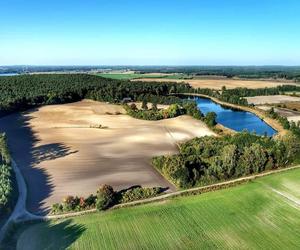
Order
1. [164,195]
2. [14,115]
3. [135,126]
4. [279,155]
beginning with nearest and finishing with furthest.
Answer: [164,195] < [279,155] < [135,126] < [14,115]

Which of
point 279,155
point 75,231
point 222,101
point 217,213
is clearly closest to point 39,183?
point 75,231

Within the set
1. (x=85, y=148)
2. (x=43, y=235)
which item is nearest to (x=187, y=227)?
(x=43, y=235)

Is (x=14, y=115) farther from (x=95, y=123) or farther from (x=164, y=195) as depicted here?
(x=164, y=195)

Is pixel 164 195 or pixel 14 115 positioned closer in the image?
pixel 164 195

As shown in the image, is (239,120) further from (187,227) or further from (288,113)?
(187,227)

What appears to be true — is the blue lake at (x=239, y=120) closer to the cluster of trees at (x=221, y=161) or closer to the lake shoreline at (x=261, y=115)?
the lake shoreline at (x=261, y=115)

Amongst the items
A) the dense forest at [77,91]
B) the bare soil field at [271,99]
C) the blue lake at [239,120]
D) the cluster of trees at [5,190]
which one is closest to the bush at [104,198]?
the cluster of trees at [5,190]
